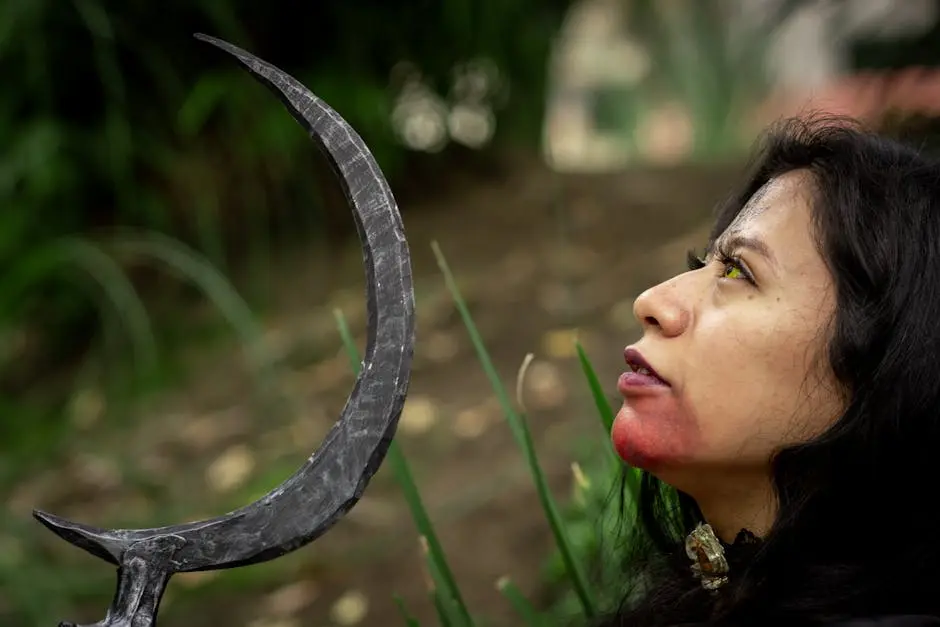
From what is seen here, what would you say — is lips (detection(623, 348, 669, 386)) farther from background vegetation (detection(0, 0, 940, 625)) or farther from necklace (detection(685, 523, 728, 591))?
background vegetation (detection(0, 0, 940, 625))

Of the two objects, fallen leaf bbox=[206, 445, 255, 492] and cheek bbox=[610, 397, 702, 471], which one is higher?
fallen leaf bbox=[206, 445, 255, 492]

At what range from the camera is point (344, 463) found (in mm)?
833

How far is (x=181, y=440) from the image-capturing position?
2.70 meters

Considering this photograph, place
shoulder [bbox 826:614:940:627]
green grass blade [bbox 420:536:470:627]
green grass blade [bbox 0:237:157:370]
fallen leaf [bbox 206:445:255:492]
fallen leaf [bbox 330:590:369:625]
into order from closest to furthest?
1. shoulder [bbox 826:614:940:627]
2. green grass blade [bbox 420:536:470:627]
3. fallen leaf [bbox 330:590:369:625]
4. fallen leaf [bbox 206:445:255:492]
5. green grass blade [bbox 0:237:157:370]

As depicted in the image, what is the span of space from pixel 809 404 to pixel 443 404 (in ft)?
5.77

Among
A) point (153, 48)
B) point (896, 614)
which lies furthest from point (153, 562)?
point (153, 48)

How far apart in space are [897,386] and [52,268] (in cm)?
248

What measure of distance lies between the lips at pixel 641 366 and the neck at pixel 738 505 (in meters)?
0.10

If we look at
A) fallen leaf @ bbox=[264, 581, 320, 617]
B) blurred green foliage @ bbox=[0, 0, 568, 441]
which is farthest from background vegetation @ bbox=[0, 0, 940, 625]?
fallen leaf @ bbox=[264, 581, 320, 617]

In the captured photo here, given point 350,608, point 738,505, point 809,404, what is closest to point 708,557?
point 738,505

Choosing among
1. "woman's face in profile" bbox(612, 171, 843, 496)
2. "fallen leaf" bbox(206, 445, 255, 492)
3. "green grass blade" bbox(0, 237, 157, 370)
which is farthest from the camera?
"green grass blade" bbox(0, 237, 157, 370)

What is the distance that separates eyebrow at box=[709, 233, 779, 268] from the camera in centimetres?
93

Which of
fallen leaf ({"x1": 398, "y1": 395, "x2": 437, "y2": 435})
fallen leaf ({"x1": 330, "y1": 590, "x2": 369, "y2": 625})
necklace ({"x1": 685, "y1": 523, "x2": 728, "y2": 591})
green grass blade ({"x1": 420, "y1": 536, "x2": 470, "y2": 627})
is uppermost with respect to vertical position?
fallen leaf ({"x1": 398, "y1": 395, "x2": 437, "y2": 435})

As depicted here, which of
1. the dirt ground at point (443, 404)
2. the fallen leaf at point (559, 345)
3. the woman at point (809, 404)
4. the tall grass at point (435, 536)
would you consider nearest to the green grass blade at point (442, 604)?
the tall grass at point (435, 536)
